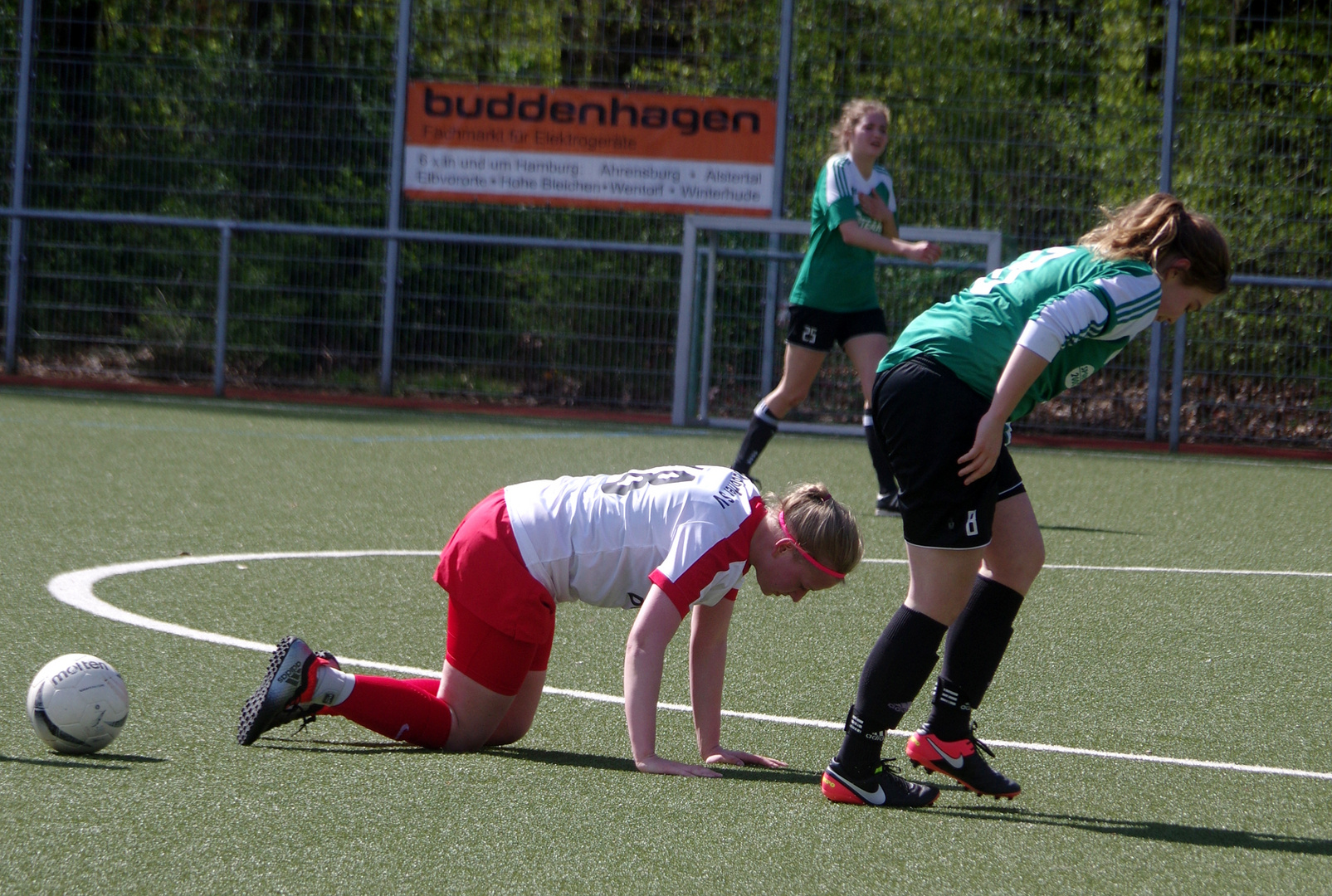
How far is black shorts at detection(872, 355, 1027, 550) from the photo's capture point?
3.08m

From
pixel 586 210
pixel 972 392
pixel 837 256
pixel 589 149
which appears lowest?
pixel 972 392

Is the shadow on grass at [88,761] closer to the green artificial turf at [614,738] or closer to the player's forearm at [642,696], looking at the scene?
the green artificial turf at [614,738]

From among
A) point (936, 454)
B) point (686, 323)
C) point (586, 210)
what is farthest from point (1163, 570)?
point (586, 210)

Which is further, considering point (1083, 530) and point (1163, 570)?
point (1083, 530)

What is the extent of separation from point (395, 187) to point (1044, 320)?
1084 cm

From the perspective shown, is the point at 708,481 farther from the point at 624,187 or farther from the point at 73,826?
the point at 624,187

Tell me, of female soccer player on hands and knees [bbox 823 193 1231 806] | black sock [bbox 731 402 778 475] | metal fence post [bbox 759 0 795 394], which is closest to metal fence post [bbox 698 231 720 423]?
metal fence post [bbox 759 0 795 394]

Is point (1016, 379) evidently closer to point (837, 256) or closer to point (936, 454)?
point (936, 454)

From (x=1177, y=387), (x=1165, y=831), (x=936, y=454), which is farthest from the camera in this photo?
(x=1177, y=387)

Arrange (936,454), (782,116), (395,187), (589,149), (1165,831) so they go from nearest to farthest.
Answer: (1165,831), (936,454), (782,116), (589,149), (395,187)

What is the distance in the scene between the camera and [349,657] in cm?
426

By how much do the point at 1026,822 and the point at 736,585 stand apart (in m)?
0.82

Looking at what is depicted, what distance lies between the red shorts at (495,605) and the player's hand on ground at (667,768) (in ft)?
1.43

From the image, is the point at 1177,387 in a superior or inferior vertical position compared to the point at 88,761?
superior
